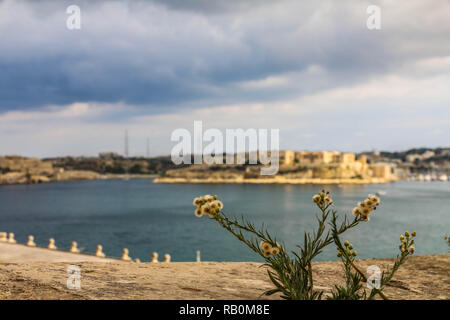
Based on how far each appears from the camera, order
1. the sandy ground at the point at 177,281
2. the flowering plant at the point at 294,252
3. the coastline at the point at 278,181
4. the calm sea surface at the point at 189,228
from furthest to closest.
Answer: the coastline at the point at 278,181 < the calm sea surface at the point at 189,228 < the sandy ground at the point at 177,281 < the flowering plant at the point at 294,252

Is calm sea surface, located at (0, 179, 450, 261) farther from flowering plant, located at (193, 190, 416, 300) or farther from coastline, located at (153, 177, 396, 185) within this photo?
Answer: coastline, located at (153, 177, 396, 185)

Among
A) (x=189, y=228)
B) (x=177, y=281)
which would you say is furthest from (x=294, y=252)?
(x=189, y=228)

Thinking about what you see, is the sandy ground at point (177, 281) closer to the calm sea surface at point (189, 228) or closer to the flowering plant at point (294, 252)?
the flowering plant at point (294, 252)

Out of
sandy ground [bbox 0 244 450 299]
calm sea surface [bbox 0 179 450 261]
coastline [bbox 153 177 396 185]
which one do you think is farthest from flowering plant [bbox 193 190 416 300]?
coastline [bbox 153 177 396 185]

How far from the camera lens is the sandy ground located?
300 centimetres

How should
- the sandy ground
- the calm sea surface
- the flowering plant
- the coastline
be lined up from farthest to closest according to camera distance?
the coastline, the calm sea surface, the sandy ground, the flowering plant

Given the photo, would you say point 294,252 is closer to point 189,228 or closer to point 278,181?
point 189,228

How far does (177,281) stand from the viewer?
3.52 meters

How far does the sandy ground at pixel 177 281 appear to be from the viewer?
3.00 m

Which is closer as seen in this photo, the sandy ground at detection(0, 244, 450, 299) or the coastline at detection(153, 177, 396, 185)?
the sandy ground at detection(0, 244, 450, 299)

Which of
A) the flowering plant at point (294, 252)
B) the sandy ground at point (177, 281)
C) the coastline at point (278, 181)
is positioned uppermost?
the flowering plant at point (294, 252)

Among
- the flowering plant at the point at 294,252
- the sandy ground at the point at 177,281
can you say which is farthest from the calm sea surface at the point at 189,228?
the flowering plant at the point at 294,252
